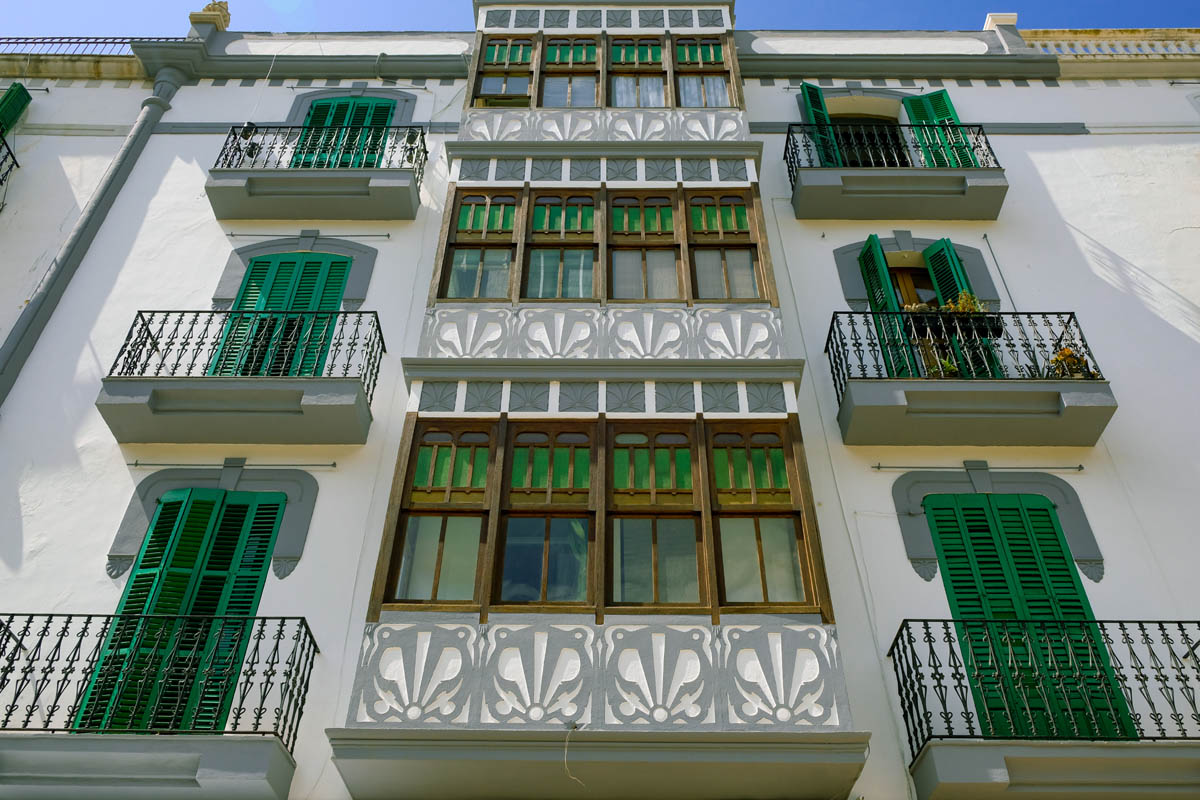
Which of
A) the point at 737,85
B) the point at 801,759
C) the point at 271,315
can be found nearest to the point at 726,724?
the point at 801,759

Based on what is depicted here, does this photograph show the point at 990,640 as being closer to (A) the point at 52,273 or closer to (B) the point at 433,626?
(B) the point at 433,626

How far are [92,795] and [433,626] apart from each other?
2901mm

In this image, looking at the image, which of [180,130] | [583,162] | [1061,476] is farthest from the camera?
[180,130]

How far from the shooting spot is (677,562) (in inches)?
361

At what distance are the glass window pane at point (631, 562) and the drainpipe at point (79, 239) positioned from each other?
715cm

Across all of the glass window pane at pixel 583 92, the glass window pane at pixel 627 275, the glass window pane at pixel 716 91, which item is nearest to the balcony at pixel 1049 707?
the glass window pane at pixel 627 275

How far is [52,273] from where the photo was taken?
42.0 ft

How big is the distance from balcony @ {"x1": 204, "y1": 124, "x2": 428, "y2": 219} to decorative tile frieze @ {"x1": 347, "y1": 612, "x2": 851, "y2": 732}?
6.44 m

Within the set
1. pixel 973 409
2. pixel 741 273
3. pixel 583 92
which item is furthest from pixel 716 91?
pixel 973 409

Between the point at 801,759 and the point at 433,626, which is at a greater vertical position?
the point at 433,626

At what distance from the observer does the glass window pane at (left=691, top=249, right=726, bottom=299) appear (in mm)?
11516

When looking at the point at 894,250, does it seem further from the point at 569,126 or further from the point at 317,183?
the point at 317,183

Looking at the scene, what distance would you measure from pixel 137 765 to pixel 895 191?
1049 cm

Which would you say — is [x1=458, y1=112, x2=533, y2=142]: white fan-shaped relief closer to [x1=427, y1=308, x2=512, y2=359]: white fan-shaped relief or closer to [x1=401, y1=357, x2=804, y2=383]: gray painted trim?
[x1=427, y1=308, x2=512, y2=359]: white fan-shaped relief
